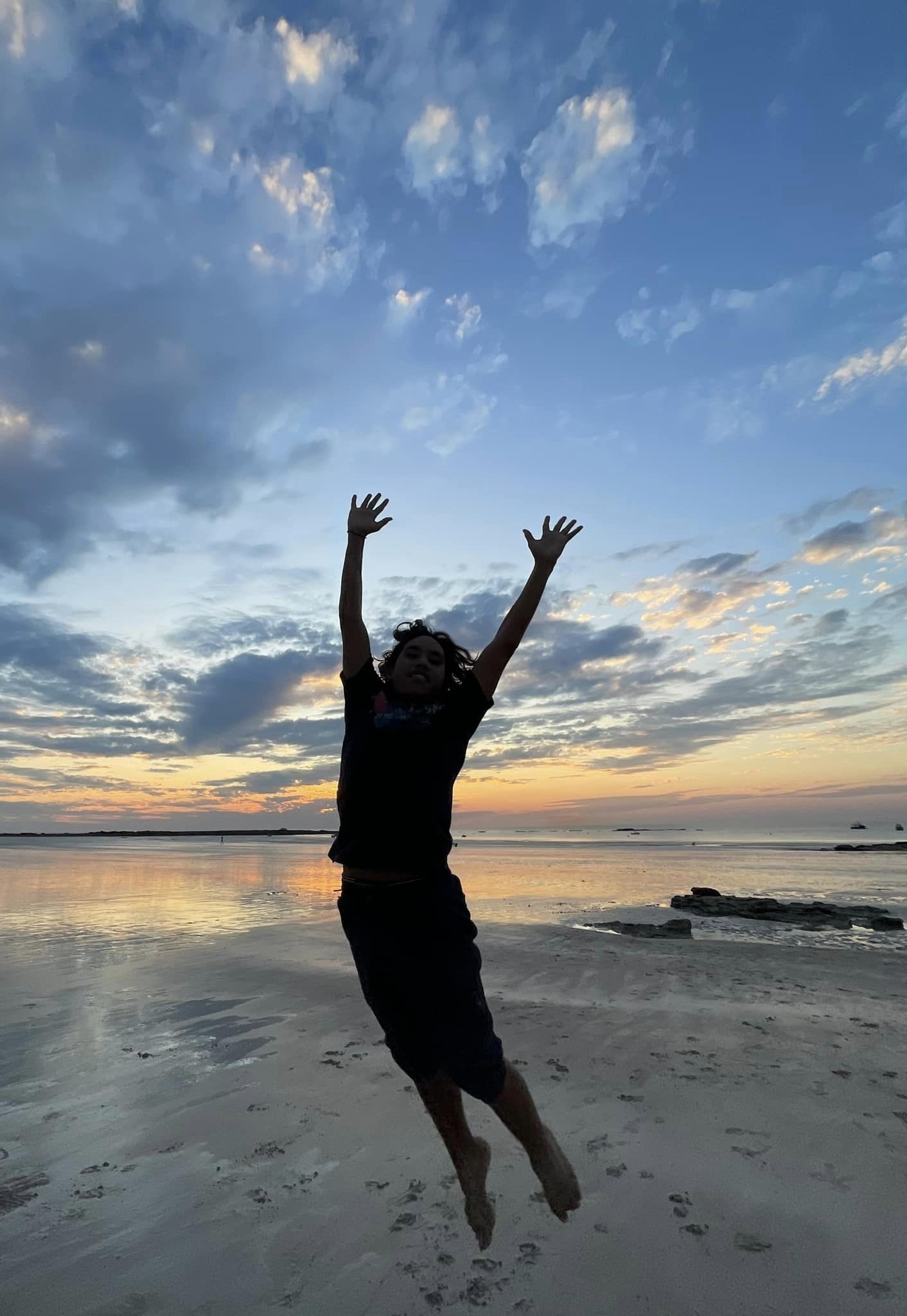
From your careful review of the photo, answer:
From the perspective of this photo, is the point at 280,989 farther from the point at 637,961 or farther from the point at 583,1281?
the point at 583,1281

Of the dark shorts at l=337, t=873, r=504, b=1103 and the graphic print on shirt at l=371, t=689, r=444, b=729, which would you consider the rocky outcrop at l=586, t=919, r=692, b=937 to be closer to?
the dark shorts at l=337, t=873, r=504, b=1103

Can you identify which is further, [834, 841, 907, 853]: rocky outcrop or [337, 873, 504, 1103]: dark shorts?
[834, 841, 907, 853]: rocky outcrop

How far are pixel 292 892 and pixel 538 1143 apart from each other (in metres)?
19.5

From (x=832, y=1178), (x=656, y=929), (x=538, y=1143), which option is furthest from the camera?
(x=656, y=929)

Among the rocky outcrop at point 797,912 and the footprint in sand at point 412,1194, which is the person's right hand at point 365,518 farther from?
the rocky outcrop at point 797,912

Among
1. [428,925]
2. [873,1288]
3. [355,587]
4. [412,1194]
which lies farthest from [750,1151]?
[355,587]

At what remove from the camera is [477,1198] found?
125 inches

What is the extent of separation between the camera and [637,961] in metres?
10.4

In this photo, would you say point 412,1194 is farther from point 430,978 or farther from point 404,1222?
point 430,978

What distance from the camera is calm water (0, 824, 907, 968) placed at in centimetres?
1264

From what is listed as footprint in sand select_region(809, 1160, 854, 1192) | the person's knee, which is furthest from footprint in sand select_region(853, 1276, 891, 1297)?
the person's knee

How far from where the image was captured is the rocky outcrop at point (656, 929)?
43.9ft

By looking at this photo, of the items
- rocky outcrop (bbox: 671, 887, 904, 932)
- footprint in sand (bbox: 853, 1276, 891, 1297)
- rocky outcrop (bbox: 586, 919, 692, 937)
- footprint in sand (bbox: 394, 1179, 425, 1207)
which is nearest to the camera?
footprint in sand (bbox: 853, 1276, 891, 1297)

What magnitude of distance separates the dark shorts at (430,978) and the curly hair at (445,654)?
42.2 inches
